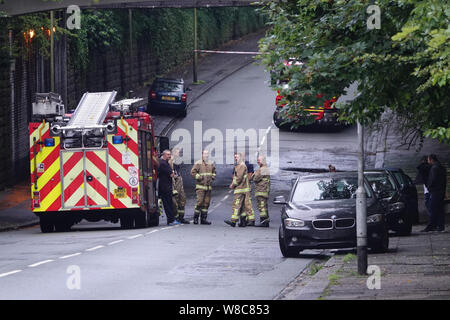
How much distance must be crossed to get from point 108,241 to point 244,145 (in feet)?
70.1

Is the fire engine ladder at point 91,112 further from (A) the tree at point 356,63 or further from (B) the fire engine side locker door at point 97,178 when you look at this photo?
(A) the tree at point 356,63

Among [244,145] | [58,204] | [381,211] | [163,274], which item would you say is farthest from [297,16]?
[244,145]

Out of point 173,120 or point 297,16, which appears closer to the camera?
point 297,16

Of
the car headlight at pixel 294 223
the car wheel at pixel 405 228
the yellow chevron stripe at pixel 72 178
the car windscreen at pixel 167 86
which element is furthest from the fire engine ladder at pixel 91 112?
the car windscreen at pixel 167 86

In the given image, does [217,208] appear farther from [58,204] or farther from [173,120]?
[173,120]

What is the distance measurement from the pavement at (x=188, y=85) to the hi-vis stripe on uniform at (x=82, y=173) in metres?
3.05

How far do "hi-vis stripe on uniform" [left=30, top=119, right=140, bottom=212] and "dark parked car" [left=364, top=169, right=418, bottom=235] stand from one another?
5.36m

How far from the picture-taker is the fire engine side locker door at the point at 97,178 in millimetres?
21000

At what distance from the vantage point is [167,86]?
155ft

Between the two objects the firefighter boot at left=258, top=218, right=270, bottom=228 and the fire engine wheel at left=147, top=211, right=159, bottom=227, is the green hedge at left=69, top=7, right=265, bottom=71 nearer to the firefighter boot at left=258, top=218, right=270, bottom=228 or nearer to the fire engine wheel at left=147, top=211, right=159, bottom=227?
the fire engine wheel at left=147, top=211, right=159, bottom=227

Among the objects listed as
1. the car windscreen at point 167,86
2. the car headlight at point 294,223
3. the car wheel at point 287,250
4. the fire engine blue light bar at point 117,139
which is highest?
the car windscreen at point 167,86

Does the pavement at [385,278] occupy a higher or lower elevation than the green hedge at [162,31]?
lower

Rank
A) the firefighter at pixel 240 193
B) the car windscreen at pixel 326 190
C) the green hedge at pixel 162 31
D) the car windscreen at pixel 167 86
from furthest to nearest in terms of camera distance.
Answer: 1. the car windscreen at pixel 167 86
2. the green hedge at pixel 162 31
3. the firefighter at pixel 240 193
4. the car windscreen at pixel 326 190

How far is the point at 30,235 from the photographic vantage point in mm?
21156
